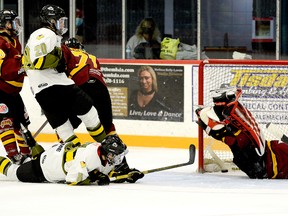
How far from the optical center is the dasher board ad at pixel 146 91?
958cm

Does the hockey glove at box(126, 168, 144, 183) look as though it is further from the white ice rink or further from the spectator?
the spectator

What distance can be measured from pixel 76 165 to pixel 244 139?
1.31 m

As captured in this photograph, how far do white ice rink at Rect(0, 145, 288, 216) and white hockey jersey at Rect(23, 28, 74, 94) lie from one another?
26.1 inches

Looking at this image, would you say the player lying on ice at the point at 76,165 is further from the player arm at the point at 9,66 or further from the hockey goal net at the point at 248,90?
the hockey goal net at the point at 248,90

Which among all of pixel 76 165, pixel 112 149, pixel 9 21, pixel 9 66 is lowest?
pixel 76 165

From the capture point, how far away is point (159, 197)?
6188 millimetres

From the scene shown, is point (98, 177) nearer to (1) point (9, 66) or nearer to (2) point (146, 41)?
(1) point (9, 66)

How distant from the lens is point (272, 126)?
297 inches

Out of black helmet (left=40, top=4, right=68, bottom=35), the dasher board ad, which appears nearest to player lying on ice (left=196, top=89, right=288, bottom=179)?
black helmet (left=40, top=4, right=68, bottom=35)

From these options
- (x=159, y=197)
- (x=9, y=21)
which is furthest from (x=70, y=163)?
(x=9, y=21)

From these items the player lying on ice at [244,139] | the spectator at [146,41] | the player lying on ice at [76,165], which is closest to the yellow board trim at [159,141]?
the spectator at [146,41]

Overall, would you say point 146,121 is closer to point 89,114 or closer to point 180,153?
point 180,153

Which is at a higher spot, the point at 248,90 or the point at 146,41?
the point at 146,41

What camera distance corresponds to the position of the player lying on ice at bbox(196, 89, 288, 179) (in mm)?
7191
